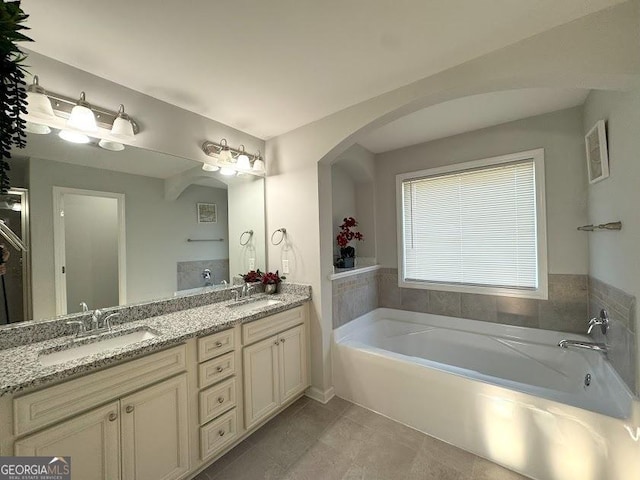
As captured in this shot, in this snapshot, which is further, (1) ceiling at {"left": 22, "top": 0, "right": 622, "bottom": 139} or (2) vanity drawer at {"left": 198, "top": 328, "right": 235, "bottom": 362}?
(2) vanity drawer at {"left": 198, "top": 328, "right": 235, "bottom": 362}

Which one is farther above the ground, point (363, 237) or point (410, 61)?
point (410, 61)

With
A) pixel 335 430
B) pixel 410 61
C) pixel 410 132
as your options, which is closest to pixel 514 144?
pixel 410 132

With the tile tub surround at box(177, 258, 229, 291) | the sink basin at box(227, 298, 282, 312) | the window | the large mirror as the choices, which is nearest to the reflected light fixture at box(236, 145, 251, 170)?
the large mirror

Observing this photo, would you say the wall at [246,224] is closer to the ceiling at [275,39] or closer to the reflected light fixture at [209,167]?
the reflected light fixture at [209,167]

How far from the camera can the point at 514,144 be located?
2.47m

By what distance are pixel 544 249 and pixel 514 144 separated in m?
1.04

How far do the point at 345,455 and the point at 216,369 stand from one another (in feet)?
3.40

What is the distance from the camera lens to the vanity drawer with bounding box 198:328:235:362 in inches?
61.6

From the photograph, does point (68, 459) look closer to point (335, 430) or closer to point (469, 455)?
point (335, 430)

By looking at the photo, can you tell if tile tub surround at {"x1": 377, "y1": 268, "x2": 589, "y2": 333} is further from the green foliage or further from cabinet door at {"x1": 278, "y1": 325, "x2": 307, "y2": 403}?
the green foliage

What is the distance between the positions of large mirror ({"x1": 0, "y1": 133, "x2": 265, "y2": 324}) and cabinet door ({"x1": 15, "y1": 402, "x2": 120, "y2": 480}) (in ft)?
2.34

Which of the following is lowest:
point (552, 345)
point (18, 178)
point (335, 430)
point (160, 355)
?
point (335, 430)

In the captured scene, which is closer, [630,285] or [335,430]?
[630,285]

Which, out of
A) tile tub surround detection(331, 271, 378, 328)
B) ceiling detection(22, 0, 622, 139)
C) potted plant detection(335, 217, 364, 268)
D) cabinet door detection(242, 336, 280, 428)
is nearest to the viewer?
ceiling detection(22, 0, 622, 139)
